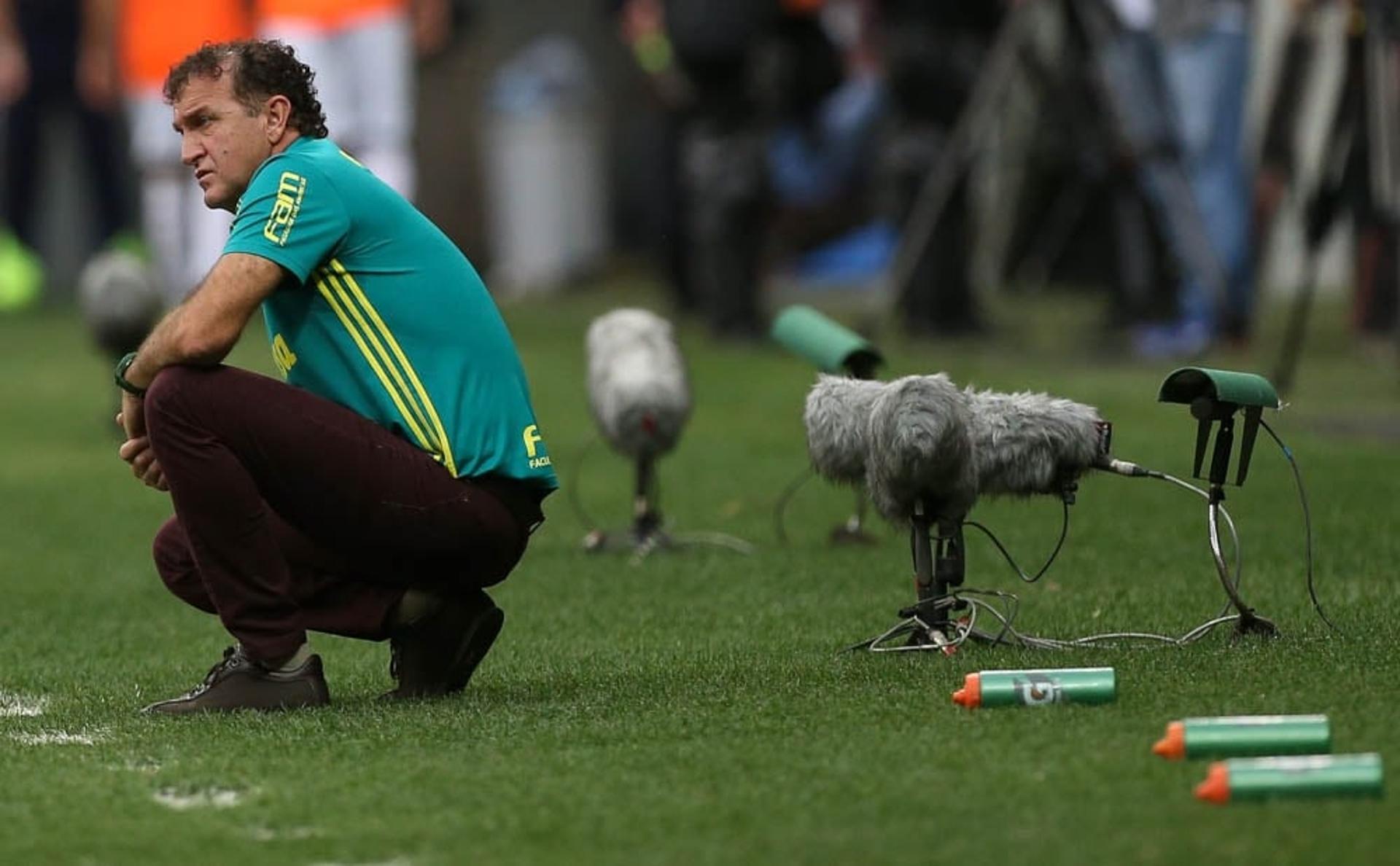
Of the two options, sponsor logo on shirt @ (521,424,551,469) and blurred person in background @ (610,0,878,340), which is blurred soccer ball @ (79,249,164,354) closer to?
blurred person in background @ (610,0,878,340)

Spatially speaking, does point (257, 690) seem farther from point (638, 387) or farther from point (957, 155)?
point (957, 155)

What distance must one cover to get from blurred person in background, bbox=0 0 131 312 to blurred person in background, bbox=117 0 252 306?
1.80 m

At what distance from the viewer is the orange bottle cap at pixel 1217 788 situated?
4180mm

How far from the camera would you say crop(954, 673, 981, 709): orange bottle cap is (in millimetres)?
5055

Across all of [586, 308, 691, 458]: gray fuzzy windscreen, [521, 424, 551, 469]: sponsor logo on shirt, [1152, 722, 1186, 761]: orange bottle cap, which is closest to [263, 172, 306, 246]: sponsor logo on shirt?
[521, 424, 551, 469]: sponsor logo on shirt

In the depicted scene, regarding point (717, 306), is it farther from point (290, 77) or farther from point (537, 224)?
point (290, 77)

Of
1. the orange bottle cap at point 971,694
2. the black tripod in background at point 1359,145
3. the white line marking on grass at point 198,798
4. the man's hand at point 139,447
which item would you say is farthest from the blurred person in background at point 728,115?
the white line marking on grass at point 198,798

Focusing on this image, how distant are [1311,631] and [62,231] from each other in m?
16.8

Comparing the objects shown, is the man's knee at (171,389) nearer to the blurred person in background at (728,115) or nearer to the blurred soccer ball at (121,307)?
the blurred soccer ball at (121,307)

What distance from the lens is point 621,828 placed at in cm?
424

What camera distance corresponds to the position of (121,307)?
11.5 m

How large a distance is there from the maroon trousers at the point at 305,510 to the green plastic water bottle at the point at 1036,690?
3.27ft

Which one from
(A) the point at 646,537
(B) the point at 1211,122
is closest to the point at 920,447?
(A) the point at 646,537

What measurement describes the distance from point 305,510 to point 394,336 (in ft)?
1.24
